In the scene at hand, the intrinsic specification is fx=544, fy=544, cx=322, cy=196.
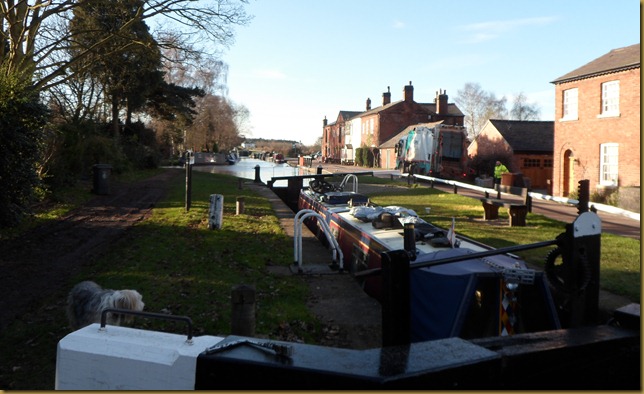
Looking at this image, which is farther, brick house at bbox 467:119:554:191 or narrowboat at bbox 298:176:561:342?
brick house at bbox 467:119:554:191

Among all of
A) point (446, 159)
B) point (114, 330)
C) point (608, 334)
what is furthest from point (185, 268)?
point (446, 159)

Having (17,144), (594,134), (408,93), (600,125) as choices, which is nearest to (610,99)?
(600,125)

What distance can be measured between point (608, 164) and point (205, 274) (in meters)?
17.6

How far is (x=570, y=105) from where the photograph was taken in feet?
76.3

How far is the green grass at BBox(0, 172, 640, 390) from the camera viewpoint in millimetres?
6059

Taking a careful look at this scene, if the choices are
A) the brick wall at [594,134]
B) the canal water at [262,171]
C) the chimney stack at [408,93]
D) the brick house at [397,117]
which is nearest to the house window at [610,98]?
the brick wall at [594,134]

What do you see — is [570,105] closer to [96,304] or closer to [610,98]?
[610,98]

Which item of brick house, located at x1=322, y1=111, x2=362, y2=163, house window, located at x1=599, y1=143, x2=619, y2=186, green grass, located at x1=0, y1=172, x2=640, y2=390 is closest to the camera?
green grass, located at x1=0, y1=172, x2=640, y2=390

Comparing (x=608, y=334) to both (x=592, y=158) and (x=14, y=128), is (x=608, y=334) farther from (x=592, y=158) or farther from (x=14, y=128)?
(x=592, y=158)

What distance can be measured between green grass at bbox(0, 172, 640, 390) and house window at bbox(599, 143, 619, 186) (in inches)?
279

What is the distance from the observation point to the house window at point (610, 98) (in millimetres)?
20438

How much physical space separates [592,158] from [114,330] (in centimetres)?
2217

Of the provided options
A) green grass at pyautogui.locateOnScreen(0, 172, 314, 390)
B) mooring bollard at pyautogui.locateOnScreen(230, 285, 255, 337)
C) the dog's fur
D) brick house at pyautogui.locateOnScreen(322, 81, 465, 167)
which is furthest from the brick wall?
brick house at pyautogui.locateOnScreen(322, 81, 465, 167)

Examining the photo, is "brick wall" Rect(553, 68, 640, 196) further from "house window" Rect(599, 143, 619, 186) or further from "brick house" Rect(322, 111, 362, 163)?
"brick house" Rect(322, 111, 362, 163)
